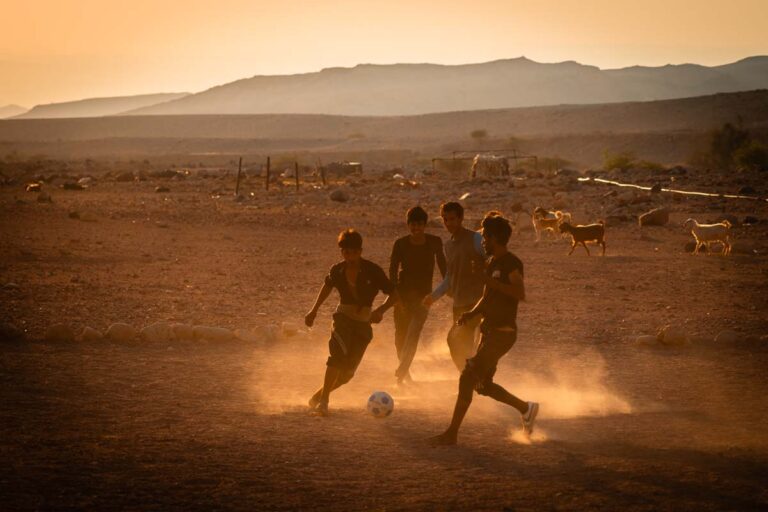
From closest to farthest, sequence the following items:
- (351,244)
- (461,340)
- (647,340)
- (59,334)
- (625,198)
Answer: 1. (351,244)
2. (461,340)
3. (59,334)
4. (647,340)
5. (625,198)

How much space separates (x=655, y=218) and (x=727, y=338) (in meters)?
16.9

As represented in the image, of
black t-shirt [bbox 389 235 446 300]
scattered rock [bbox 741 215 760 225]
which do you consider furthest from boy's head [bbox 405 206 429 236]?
scattered rock [bbox 741 215 760 225]

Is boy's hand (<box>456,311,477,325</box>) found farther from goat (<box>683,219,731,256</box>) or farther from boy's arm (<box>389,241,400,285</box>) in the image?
goat (<box>683,219,731,256</box>)

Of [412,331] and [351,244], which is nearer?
[351,244]

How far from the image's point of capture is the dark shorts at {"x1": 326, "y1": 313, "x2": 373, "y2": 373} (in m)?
8.52

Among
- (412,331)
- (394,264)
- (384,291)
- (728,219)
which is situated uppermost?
(394,264)

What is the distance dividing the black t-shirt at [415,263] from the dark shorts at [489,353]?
5.78 ft

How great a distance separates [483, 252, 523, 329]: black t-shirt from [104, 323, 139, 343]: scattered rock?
19.1 feet

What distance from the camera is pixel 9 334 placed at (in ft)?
38.6

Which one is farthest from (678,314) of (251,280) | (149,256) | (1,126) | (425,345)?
(1,126)

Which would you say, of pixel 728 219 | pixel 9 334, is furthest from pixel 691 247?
pixel 9 334

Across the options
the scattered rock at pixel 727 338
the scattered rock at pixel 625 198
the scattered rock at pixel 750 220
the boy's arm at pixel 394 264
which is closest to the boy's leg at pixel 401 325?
the boy's arm at pixel 394 264

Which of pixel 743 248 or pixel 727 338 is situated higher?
pixel 727 338

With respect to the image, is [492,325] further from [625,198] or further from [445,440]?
[625,198]
